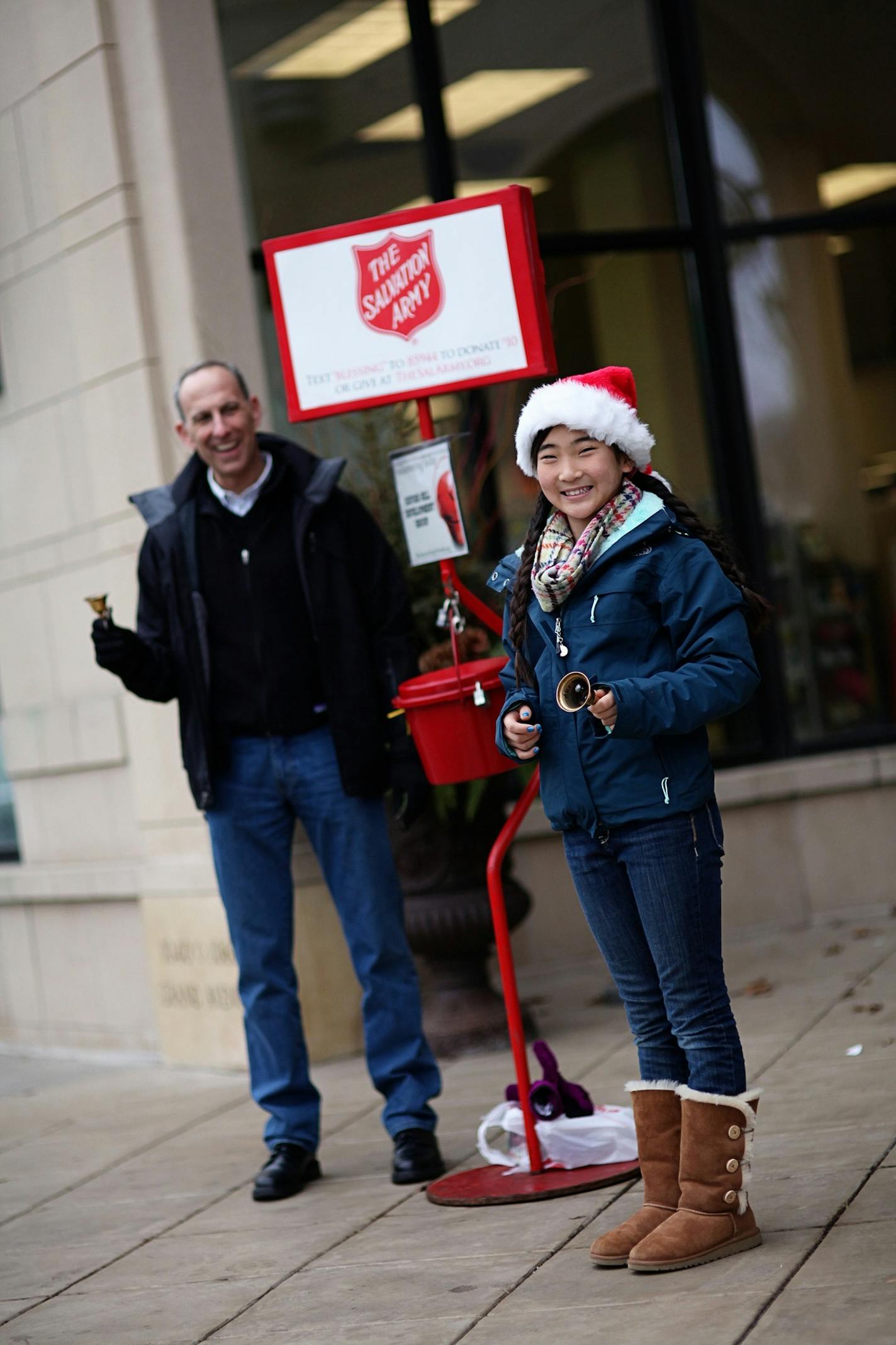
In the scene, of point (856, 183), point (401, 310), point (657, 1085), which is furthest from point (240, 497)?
point (856, 183)

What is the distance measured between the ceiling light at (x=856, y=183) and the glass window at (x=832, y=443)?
173 mm

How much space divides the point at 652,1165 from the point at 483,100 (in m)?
5.35

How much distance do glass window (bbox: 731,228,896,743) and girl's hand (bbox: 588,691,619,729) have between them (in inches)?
190

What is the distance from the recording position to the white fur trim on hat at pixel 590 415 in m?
3.49

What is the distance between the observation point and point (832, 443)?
7.92 meters

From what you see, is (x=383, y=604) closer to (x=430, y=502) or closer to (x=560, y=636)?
(x=430, y=502)

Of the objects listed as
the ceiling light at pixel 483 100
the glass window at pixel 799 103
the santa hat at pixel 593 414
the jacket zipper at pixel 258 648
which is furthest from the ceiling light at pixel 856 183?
the santa hat at pixel 593 414

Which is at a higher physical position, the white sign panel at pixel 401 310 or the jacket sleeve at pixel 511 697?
the white sign panel at pixel 401 310

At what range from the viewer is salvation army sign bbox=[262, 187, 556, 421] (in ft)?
14.2

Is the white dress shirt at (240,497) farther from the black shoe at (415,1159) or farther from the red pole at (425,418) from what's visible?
the black shoe at (415,1159)

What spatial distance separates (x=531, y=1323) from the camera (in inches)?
127

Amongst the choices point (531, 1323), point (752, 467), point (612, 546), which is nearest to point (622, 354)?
point (752, 467)

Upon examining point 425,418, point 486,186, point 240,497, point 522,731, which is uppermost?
point 486,186

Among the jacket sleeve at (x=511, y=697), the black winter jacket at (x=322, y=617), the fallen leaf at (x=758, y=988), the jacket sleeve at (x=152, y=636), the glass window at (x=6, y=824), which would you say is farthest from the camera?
the glass window at (x=6, y=824)
